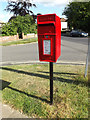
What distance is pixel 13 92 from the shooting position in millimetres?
2861

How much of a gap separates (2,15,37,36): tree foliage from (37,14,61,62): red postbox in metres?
18.1

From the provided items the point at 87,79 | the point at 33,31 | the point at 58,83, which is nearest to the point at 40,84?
the point at 58,83

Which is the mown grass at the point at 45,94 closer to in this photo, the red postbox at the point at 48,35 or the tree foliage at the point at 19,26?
the red postbox at the point at 48,35

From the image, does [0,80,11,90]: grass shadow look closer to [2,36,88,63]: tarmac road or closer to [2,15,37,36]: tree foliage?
[2,36,88,63]: tarmac road

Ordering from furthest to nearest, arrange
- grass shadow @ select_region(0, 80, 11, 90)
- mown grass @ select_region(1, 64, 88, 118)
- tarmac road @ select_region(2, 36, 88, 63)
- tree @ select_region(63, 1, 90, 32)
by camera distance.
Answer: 1. tarmac road @ select_region(2, 36, 88, 63)
2. grass shadow @ select_region(0, 80, 11, 90)
3. tree @ select_region(63, 1, 90, 32)
4. mown grass @ select_region(1, 64, 88, 118)

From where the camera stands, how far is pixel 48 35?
1995mm

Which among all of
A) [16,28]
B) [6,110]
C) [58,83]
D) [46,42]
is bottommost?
[6,110]

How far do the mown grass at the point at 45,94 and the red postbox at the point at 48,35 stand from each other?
38.4 inches

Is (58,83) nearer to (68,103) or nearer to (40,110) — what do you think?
(68,103)

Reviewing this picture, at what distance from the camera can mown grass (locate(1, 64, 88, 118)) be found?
2150 mm

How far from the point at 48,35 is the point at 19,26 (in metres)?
20.1

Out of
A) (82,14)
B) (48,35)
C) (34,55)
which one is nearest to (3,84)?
(48,35)

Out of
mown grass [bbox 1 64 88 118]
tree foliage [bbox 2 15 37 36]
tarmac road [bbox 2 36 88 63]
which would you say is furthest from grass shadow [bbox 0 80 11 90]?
tree foliage [bbox 2 15 37 36]

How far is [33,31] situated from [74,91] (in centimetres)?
2354
